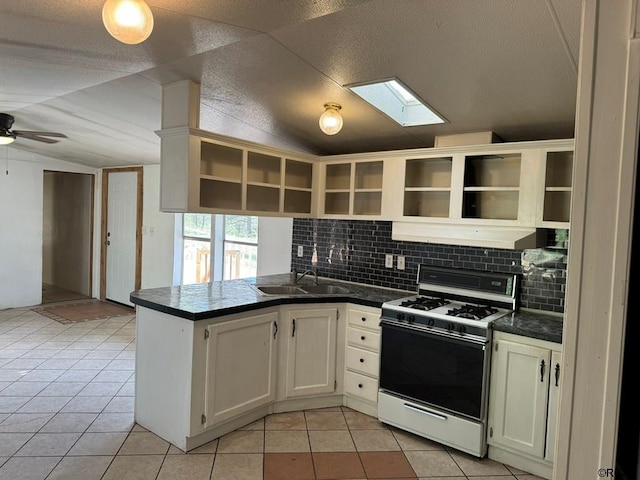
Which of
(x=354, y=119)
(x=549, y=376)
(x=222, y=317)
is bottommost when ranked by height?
(x=549, y=376)

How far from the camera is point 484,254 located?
124 inches

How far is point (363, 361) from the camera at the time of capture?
3.13 meters

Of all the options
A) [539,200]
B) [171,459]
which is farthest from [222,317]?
[539,200]

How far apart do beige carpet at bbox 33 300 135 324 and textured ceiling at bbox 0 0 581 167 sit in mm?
2974

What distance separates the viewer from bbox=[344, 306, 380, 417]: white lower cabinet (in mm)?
3061

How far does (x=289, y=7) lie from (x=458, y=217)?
1859 mm

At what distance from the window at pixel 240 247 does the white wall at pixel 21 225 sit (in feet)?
9.62

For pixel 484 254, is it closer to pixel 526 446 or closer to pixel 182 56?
pixel 526 446

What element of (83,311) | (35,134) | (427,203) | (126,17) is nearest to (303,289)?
(427,203)

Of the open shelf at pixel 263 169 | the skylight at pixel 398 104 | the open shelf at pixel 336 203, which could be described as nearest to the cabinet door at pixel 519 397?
the skylight at pixel 398 104

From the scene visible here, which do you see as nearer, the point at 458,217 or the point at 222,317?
the point at 222,317

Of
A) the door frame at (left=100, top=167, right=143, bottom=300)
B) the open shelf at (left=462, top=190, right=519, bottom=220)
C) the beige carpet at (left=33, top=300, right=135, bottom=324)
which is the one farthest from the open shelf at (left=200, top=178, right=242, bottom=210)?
the beige carpet at (left=33, top=300, right=135, bottom=324)

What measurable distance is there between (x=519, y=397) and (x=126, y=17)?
8.93 ft

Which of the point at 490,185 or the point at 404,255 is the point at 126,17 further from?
the point at 404,255
